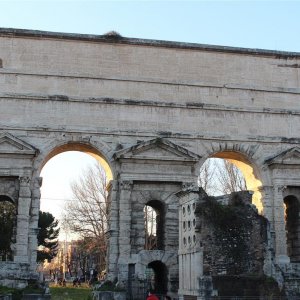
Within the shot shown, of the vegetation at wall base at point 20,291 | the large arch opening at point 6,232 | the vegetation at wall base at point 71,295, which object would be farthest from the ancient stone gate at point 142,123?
the large arch opening at point 6,232

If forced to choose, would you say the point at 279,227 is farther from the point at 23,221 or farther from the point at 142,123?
the point at 23,221

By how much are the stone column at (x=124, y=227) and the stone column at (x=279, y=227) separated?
659 centimetres

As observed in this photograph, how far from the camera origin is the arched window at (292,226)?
25.4 metres

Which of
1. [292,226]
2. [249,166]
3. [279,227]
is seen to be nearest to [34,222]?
[249,166]

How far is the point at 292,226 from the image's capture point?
25859 mm

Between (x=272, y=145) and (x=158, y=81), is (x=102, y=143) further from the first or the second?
(x=272, y=145)

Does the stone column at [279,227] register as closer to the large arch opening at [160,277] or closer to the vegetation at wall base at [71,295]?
the large arch opening at [160,277]

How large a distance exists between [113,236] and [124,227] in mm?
611

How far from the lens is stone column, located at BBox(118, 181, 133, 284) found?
73.7 feet

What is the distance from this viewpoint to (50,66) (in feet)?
80.2

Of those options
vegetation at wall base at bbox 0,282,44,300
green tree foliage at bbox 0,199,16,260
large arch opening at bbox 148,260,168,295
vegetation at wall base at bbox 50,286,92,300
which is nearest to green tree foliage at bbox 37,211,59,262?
green tree foliage at bbox 0,199,16,260

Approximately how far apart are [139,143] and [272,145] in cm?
641

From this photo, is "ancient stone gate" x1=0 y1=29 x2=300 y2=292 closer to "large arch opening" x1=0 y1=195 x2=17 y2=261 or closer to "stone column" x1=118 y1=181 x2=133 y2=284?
"stone column" x1=118 y1=181 x2=133 y2=284

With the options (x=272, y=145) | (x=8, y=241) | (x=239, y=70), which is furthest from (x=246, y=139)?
(x=8, y=241)
